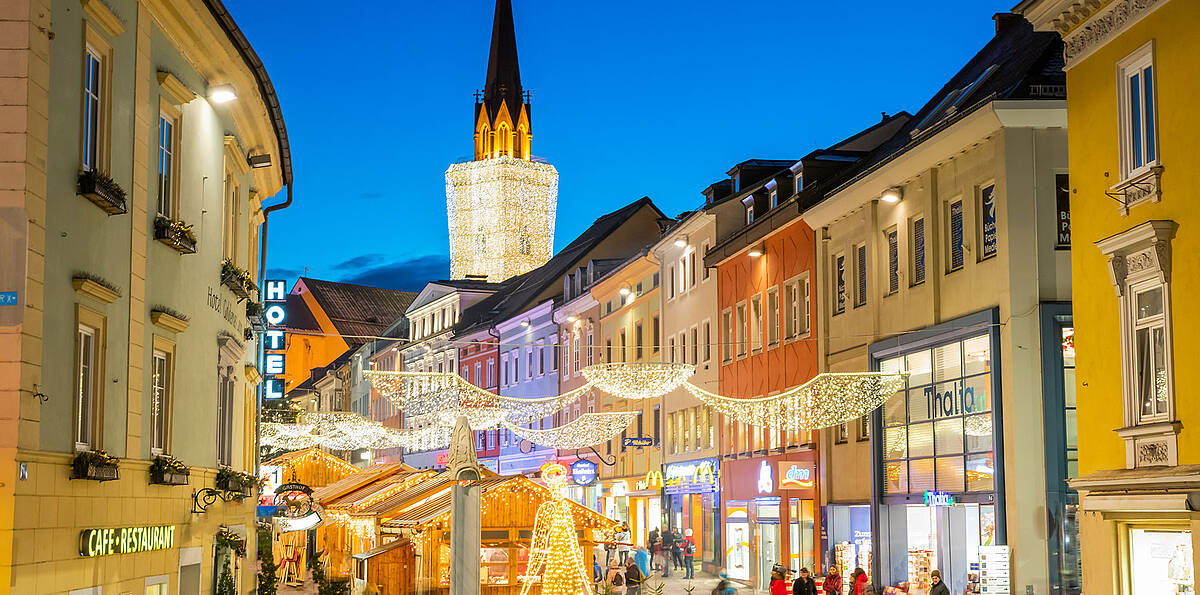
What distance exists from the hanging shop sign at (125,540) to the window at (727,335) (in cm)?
2823

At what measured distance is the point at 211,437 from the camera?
784 inches

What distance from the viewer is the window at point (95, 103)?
12.8 meters

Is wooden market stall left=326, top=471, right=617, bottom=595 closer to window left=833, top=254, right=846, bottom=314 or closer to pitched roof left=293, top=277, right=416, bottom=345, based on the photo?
window left=833, top=254, right=846, bottom=314

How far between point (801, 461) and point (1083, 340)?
17644 millimetres

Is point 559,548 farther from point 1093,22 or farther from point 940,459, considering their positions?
point 940,459

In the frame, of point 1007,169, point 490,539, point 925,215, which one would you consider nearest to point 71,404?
point 490,539

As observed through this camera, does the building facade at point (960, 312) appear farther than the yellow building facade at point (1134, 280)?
Yes

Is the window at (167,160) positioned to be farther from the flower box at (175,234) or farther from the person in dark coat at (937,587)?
the person in dark coat at (937,587)

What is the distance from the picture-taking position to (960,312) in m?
27.8

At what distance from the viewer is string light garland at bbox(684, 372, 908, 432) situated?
30.5 metres

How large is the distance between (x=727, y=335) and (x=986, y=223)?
1741cm

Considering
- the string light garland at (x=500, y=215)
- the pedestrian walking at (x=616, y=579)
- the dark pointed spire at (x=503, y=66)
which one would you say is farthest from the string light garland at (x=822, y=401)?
the dark pointed spire at (x=503, y=66)

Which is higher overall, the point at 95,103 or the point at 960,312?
the point at 95,103

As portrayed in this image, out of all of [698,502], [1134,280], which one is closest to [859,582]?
[1134,280]
